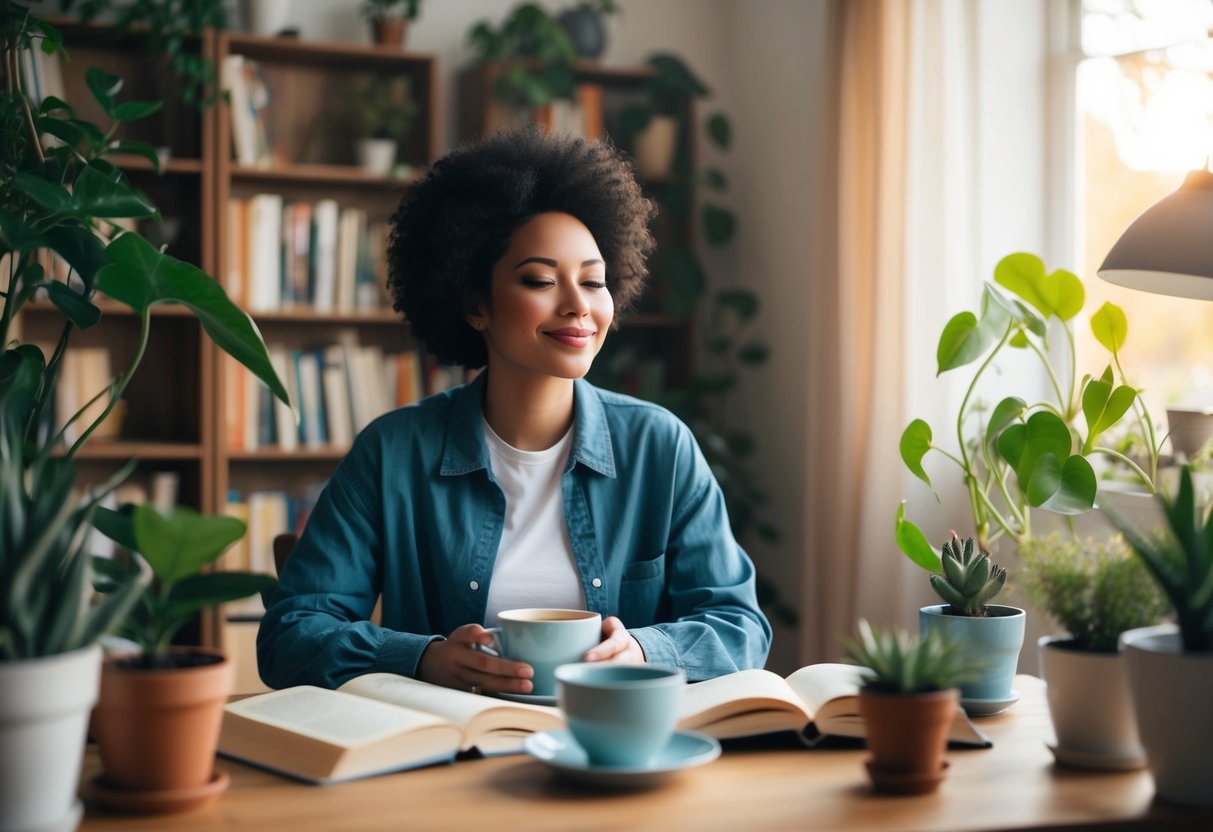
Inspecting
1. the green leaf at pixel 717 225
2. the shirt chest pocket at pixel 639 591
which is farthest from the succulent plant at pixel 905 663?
the green leaf at pixel 717 225

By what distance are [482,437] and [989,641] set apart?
79cm

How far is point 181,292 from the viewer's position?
4.18 ft

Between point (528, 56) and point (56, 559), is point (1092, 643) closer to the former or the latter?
point (56, 559)

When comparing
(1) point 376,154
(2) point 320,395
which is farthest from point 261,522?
(1) point 376,154

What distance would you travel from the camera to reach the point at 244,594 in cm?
99

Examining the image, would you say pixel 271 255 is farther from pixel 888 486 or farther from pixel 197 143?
pixel 888 486

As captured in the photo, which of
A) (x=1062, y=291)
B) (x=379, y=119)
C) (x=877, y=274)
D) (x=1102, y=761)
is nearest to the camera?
(x=1102, y=761)

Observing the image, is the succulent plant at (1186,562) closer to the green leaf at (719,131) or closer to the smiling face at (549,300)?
the smiling face at (549,300)

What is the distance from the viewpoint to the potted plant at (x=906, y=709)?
1023 mm

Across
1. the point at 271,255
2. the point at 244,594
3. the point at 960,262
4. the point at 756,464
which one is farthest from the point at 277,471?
the point at 244,594

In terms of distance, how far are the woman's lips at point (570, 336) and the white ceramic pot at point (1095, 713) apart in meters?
0.83

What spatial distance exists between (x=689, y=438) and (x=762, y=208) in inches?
85.4

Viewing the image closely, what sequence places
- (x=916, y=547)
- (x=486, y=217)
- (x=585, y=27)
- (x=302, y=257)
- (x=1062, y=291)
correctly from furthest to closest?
(x=585, y=27), (x=302, y=257), (x=1062, y=291), (x=486, y=217), (x=916, y=547)

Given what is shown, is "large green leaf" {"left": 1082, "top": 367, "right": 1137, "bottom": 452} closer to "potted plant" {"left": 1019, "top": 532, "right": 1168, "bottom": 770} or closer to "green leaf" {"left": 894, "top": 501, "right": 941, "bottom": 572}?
"green leaf" {"left": 894, "top": 501, "right": 941, "bottom": 572}
